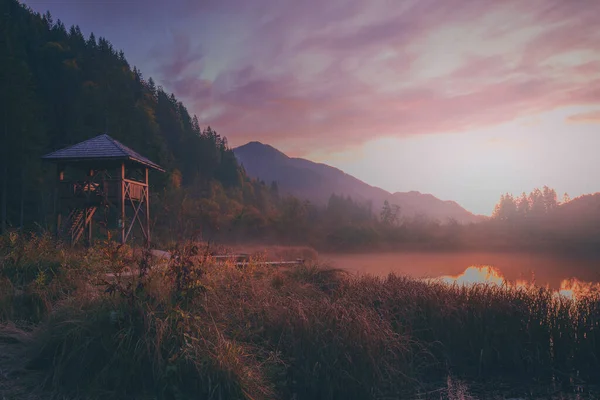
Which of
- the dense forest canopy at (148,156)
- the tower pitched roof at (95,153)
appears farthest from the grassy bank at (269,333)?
the dense forest canopy at (148,156)

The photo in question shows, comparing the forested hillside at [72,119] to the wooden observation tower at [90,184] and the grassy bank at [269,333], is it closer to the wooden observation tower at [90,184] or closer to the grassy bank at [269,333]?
the wooden observation tower at [90,184]

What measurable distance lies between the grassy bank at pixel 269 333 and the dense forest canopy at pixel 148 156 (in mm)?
24050

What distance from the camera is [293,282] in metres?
10.6

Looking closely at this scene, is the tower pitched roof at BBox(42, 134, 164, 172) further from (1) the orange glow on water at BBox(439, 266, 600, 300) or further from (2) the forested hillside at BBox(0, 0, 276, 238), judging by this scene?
(1) the orange glow on water at BBox(439, 266, 600, 300)

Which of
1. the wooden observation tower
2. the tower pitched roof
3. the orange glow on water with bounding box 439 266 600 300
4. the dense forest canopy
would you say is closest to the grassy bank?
the orange glow on water with bounding box 439 266 600 300

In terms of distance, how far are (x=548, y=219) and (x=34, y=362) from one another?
6488cm

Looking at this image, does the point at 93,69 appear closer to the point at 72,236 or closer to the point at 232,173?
the point at 232,173

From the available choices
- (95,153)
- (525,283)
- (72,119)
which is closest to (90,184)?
(95,153)

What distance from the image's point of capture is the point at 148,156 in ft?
128

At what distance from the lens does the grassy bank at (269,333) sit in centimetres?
557

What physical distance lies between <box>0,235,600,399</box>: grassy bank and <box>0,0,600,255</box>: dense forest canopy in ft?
78.9

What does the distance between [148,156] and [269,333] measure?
34.6 m

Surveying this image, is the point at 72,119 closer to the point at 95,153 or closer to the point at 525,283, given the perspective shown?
the point at 95,153

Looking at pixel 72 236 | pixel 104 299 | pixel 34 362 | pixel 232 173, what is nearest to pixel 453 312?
pixel 104 299
